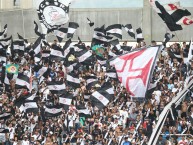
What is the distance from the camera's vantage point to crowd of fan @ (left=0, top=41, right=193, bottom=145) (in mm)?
32031

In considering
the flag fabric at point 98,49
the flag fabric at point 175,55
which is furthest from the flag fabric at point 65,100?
the flag fabric at point 98,49

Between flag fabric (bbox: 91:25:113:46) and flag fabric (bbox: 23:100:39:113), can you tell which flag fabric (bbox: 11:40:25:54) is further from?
flag fabric (bbox: 23:100:39:113)

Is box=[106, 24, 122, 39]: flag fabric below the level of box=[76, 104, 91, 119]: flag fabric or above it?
above

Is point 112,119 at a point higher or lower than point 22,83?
lower

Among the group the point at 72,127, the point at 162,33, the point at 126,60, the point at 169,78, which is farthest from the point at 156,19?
Result: the point at 126,60

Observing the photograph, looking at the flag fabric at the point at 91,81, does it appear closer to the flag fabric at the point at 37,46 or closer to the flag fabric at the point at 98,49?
the flag fabric at the point at 98,49

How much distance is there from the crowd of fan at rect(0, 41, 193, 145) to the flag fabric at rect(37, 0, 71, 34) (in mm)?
3047

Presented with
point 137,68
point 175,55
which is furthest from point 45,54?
point 137,68

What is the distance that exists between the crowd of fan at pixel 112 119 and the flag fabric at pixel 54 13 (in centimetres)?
305

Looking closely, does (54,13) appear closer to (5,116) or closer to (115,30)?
(5,116)

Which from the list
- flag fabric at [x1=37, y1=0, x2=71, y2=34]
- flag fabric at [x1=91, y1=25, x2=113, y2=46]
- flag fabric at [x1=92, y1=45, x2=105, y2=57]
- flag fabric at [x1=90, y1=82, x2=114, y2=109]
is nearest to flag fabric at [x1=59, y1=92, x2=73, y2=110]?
flag fabric at [x1=90, y1=82, x2=114, y2=109]

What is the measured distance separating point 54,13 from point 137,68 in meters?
14.6

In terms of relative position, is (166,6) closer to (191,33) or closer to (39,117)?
(39,117)

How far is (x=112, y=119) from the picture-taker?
34.0 metres
